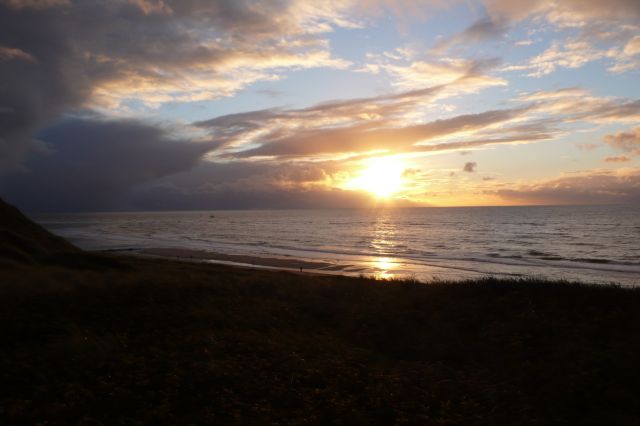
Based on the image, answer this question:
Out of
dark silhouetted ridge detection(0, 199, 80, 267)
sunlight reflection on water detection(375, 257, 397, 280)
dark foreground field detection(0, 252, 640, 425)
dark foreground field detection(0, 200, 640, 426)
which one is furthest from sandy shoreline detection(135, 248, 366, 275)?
dark foreground field detection(0, 252, 640, 425)

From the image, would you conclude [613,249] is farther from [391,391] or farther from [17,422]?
[17,422]

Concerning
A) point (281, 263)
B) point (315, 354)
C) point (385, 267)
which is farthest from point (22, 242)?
point (385, 267)

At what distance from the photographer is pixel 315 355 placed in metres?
11.8

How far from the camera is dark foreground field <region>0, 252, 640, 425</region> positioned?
844 centimetres

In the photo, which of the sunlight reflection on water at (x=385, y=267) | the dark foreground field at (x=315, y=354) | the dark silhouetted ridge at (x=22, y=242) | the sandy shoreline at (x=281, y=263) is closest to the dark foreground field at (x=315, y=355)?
the dark foreground field at (x=315, y=354)

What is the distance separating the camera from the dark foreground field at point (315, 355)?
27.7ft

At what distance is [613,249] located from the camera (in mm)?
54688

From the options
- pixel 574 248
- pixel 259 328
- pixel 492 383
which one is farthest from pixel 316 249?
pixel 492 383

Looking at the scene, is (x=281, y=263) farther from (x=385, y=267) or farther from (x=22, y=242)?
(x=22, y=242)

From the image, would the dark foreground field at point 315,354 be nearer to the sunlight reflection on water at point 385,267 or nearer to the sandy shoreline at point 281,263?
the sunlight reflection on water at point 385,267

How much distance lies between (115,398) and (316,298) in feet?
34.8

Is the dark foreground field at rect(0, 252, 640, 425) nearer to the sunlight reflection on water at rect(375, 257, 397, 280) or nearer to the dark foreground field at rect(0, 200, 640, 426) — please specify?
the dark foreground field at rect(0, 200, 640, 426)

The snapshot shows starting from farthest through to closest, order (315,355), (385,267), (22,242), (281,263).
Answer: (281,263) → (385,267) → (22,242) → (315,355)

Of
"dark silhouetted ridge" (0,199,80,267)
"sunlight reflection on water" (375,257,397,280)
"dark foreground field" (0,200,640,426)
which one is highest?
"dark silhouetted ridge" (0,199,80,267)
